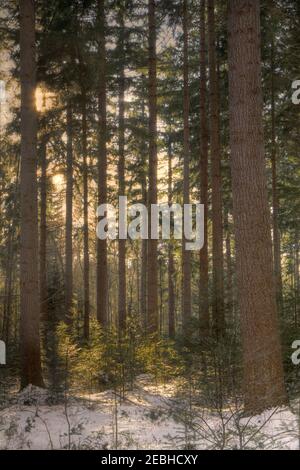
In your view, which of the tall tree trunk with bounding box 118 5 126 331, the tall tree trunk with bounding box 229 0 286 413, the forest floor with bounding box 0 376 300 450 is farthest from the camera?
the tall tree trunk with bounding box 118 5 126 331

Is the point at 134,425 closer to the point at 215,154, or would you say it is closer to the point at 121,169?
the point at 215,154

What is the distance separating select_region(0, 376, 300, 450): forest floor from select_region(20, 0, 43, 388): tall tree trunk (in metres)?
0.62

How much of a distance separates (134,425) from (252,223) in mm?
3326

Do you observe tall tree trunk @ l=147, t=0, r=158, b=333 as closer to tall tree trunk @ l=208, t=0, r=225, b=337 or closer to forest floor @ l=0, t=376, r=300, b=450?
tall tree trunk @ l=208, t=0, r=225, b=337

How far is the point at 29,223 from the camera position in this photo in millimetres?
10164

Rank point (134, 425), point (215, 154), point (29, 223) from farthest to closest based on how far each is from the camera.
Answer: point (215, 154)
point (29, 223)
point (134, 425)

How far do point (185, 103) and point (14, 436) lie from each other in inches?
484

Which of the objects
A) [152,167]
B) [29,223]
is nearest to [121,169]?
[152,167]

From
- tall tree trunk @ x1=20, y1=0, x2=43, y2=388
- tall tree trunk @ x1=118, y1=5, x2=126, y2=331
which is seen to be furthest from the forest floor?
tall tree trunk @ x1=118, y1=5, x2=126, y2=331

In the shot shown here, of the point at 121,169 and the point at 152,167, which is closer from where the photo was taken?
the point at 152,167

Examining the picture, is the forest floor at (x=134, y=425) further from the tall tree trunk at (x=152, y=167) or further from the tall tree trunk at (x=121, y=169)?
the tall tree trunk at (x=121, y=169)

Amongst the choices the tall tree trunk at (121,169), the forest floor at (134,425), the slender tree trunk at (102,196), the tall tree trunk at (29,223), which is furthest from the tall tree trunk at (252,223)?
the tall tree trunk at (121,169)

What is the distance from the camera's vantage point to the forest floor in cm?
543
